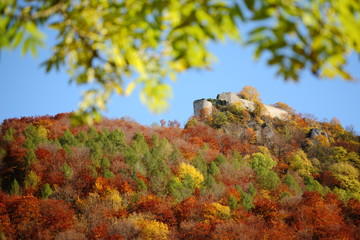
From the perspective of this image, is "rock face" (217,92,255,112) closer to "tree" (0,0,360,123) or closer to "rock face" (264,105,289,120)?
"rock face" (264,105,289,120)

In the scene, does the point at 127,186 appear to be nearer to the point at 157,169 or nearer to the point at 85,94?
the point at 157,169

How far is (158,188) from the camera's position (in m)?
28.7

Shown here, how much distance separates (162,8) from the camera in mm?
1881

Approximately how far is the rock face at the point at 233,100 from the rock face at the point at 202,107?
4191 millimetres

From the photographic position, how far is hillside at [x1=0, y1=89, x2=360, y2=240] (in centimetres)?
2111

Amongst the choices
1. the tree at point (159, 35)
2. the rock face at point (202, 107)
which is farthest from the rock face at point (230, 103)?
the tree at point (159, 35)

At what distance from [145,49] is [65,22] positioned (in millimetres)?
607

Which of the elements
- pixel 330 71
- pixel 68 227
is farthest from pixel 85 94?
pixel 68 227

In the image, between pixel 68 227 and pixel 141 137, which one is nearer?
pixel 68 227

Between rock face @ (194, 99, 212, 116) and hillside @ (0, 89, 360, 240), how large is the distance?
26.2ft

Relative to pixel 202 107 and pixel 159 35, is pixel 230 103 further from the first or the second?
pixel 159 35

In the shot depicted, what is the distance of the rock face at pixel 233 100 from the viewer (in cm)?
5947

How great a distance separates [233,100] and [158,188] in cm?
3439

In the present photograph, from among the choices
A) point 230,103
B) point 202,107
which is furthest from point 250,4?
point 230,103
